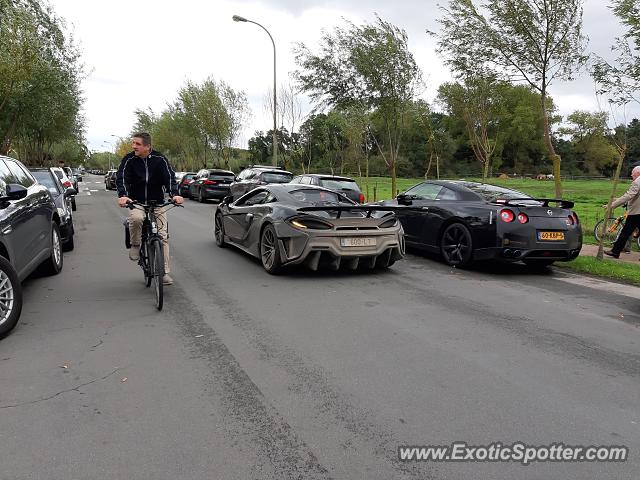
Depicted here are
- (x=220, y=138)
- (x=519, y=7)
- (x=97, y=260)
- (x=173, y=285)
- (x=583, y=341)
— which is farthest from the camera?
(x=220, y=138)

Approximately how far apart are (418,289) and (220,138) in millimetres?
36623

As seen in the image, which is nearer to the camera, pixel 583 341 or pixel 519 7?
pixel 583 341

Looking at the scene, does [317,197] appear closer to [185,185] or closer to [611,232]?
[611,232]

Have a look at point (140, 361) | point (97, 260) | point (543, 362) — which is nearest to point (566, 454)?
point (543, 362)

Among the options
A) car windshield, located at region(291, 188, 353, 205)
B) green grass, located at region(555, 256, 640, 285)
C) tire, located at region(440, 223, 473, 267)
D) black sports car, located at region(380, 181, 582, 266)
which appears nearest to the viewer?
black sports car, located at region(380, 181, 582, 266)

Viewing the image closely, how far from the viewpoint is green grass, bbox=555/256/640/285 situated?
784 centimetres

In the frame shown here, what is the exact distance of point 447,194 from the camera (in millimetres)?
9031

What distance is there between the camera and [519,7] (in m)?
10.7

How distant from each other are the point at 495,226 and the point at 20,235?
634 centimetres

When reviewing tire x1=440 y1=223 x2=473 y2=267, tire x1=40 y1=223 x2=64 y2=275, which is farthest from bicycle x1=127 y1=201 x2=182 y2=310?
tire x1=440 y1=223 x2=473 y2=267

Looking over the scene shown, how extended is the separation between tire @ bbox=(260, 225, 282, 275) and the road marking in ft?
14.2

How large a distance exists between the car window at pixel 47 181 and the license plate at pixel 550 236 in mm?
9092

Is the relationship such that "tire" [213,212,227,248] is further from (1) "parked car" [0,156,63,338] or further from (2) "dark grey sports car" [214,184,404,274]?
(1) "parked car" [0,156,63,338]

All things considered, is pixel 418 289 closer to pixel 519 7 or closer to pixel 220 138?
pixel 519 7
